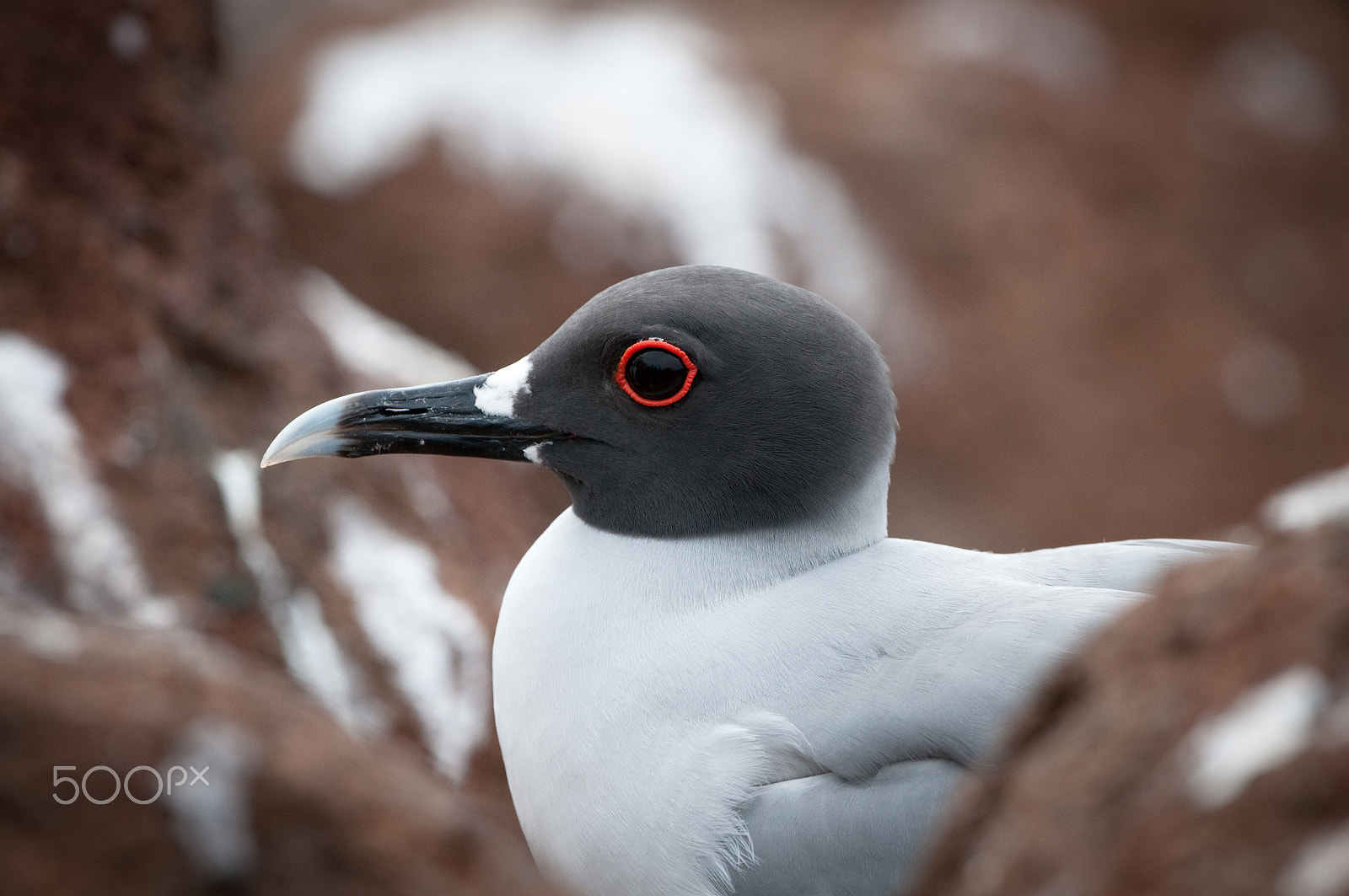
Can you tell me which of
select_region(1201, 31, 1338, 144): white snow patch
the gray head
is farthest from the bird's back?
select_region(1201, 31, 1338, 144): white snow patch

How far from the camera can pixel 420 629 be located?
476cm

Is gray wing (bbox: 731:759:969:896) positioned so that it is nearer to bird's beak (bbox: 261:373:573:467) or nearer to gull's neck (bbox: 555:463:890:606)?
gull's neck (bbox: 555:463:890:606)

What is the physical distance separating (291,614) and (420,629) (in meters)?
0.55

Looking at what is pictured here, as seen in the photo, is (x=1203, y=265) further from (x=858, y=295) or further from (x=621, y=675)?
(x=621, y=675)

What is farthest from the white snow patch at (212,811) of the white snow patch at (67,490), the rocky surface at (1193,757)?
the white snow patch at (67,490)

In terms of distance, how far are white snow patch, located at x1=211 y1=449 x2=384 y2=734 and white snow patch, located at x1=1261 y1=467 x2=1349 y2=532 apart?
3.24 metres

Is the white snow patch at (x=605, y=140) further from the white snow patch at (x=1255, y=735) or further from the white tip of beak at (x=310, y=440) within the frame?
the white snow patch at (x=1255, y=735)

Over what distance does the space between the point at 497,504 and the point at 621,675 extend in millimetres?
3061

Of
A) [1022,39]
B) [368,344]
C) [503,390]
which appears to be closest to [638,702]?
[503,390]

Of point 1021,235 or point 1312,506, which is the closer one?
point 1312,506

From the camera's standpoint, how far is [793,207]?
9695 mm

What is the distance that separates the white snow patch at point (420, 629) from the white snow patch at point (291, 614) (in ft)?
0.59

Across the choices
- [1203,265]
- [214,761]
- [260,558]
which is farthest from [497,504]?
[1203,265]

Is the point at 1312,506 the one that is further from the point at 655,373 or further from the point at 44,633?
the point at 44,633
